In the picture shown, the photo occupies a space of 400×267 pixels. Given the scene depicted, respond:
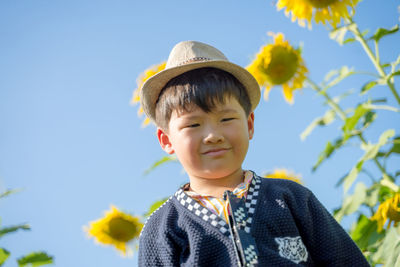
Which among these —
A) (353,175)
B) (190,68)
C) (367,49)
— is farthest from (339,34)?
(190,68)

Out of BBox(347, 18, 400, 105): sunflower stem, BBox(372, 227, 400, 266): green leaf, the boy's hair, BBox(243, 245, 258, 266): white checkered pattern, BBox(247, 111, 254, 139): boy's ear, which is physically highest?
BBox(347, 18, 400, 105): sunflower stem

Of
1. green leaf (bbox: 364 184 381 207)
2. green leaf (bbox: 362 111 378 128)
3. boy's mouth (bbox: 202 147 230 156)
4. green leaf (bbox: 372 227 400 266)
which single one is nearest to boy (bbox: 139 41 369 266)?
boy's mouth (bbox: 202 147 230 156)

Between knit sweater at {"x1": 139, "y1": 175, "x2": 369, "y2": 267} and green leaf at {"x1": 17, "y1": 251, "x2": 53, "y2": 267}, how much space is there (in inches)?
52.3

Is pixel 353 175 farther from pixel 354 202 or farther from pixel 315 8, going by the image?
pixel 315 8

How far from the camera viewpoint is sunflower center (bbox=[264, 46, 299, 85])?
153 inches

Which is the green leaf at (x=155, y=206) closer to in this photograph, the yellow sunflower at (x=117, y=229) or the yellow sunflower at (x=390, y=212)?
the yellow sunflower at (x=117, y=229)

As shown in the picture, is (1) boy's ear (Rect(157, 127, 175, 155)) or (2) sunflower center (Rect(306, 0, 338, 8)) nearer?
(1) boy's ear (Rect(157, 127, 175, 155))

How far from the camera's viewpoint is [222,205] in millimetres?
1787

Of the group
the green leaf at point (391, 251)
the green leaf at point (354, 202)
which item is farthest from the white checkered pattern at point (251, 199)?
the green leaf at point (354, 202)

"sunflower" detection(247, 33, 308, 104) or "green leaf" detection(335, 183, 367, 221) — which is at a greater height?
"sunflower" detection(247, 33, 308, 104)

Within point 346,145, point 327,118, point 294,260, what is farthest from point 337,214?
point 294,260

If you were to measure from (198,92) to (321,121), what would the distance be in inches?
90.9

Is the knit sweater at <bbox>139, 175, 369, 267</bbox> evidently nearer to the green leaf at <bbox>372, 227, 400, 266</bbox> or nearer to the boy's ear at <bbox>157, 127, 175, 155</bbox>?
the boy's ear at <bbox>157, 127, 175, 155</bbox>

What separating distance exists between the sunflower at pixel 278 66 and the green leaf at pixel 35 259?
6.98ft
